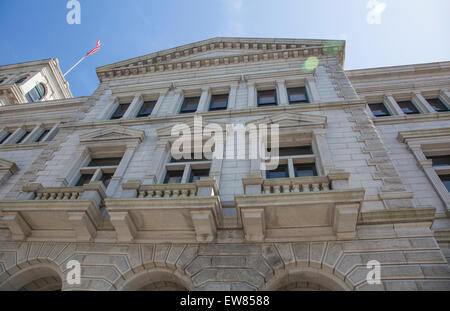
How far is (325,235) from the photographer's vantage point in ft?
26.8

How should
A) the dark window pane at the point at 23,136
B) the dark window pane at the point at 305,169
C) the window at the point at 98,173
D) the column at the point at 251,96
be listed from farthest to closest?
the dark window pane at the point at 23,136 → the column at the point at 251,96 → the window at the point at 98,173 → the dark window pane at the point at 305,169

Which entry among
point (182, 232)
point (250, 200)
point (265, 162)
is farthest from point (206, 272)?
point (265, 162)

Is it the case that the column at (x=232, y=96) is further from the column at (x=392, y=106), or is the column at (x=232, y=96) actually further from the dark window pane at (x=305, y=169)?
the column at (x=392, y=106)

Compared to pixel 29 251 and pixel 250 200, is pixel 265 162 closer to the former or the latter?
pixel 250 200

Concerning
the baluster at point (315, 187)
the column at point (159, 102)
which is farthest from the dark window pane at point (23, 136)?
the baluster at point (315, 187)

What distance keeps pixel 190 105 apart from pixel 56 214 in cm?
946

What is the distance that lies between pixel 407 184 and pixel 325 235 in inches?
198

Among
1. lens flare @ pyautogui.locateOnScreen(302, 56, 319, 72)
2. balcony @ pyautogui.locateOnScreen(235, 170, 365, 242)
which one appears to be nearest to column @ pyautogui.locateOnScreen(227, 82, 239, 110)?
lens flare @ pyautogui.locateOnScreen(302, 56, 319, 72)

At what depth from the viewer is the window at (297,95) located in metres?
15.1

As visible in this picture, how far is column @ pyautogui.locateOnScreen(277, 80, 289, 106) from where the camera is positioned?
14.7 metres

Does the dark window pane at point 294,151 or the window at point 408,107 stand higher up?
the window at point 408,107

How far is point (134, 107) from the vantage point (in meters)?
16.5

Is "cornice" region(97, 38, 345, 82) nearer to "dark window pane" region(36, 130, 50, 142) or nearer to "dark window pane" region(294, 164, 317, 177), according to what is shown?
"dark window pane" region(36, 130, 50, 142)

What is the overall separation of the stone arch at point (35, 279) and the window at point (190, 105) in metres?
9.67
